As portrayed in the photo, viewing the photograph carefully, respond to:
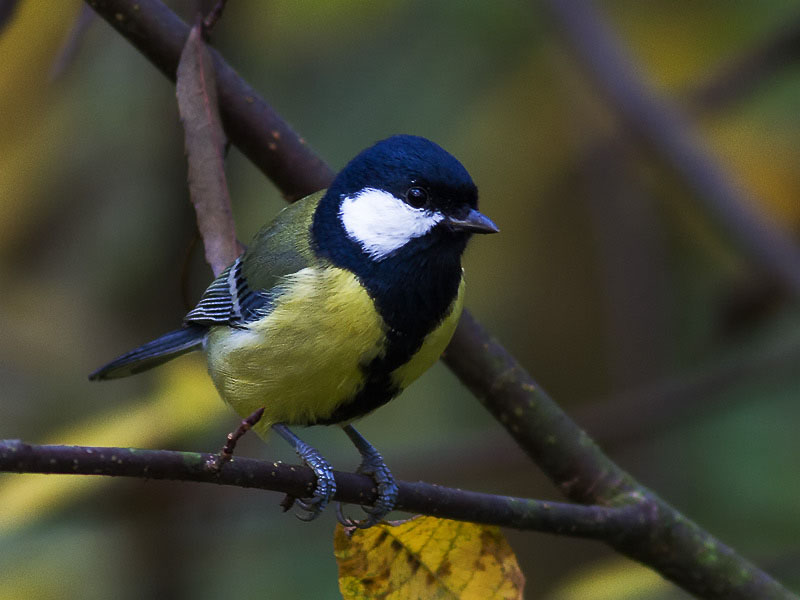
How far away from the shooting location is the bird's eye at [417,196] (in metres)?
2.26

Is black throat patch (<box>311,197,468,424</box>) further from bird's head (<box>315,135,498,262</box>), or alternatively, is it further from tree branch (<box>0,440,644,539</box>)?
tree branch (<box>0,440,644,539</box>)

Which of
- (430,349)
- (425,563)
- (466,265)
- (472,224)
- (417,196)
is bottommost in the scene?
(466,265)

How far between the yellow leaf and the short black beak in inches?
29.3

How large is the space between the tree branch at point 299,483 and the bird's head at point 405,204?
576 mm

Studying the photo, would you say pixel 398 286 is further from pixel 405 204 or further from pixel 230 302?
pixel 230 302

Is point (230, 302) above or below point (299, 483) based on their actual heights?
above

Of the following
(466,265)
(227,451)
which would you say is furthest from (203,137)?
(466,265)

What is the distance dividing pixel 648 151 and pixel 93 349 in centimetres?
176

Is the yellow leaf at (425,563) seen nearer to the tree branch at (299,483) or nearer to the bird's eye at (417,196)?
the tree branch at (299,483)

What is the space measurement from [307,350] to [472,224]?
0.47 metres

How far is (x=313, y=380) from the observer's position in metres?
2.07

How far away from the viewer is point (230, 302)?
7.95 feet

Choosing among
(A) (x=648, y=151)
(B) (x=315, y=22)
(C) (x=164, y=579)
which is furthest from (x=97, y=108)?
(A) (x=648, y=151)

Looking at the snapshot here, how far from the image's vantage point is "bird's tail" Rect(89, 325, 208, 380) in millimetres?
2510
